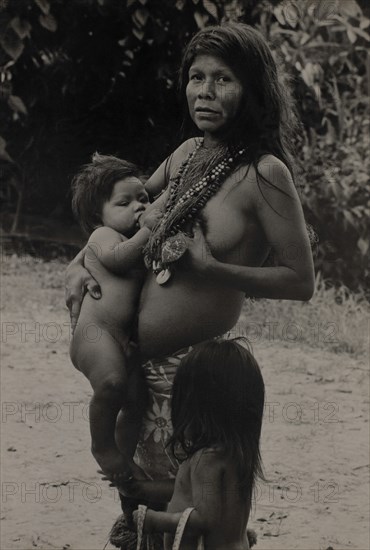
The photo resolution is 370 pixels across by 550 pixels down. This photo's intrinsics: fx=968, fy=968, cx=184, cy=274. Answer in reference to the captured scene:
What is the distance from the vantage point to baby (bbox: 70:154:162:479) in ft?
7.68

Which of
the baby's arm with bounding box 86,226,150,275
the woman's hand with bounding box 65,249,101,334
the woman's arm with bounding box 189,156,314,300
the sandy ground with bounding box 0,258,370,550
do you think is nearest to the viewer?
the woman's arm with bounding box 189,156,314,300

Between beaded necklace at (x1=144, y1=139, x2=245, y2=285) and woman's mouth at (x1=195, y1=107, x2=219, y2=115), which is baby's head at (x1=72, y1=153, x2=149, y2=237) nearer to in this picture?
beaded necklace at (x1=144, y1=139, x2=245, y2=285)

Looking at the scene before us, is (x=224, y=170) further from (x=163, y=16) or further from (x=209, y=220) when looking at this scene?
(x=163, y=16)

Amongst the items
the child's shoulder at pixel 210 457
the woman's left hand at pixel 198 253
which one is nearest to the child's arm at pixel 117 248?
the woman's left hand at pixel 198 253

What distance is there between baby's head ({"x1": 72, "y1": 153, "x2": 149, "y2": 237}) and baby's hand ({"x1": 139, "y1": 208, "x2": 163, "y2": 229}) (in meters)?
0.04

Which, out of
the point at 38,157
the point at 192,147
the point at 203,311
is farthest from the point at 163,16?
the point at 203,311

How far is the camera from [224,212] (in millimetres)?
2248

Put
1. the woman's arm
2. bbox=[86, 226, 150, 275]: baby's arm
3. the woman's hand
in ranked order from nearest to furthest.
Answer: the woman's arm, bbox=[86, 226, 150, 275]: baby's arm, the woman's hand

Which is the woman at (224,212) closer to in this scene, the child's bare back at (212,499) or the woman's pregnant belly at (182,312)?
the woman's pregnant belly at (182,312)

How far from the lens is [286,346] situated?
215 inches

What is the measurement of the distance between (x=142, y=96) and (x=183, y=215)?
9.10ft

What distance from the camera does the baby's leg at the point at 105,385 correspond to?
233 cm

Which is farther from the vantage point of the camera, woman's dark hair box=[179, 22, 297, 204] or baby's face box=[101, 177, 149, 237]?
baby's face box=[101, 177, 149, 237]

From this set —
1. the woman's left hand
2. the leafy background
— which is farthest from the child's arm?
the leafy background
